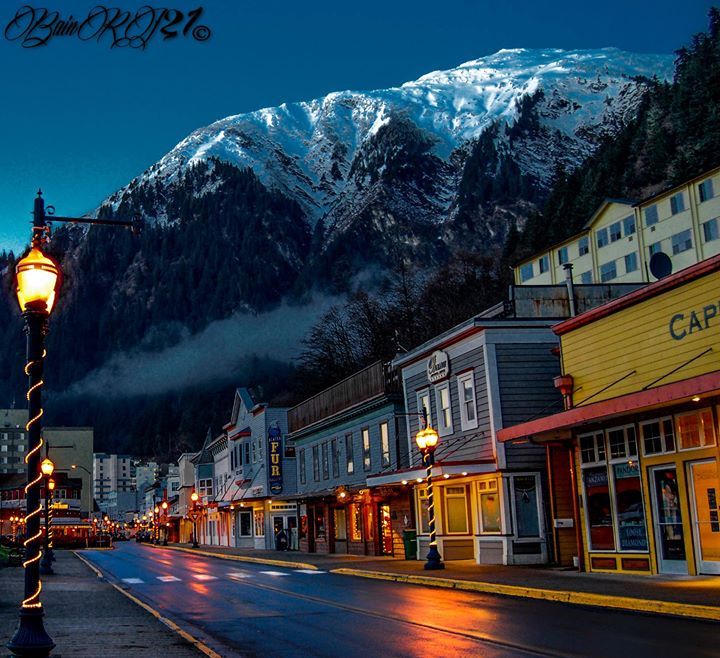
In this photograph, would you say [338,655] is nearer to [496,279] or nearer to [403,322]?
[403,322]

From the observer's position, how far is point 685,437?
20.9m

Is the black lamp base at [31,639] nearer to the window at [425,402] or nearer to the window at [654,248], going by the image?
the window at [425,402]

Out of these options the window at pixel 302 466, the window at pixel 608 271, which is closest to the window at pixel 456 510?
the window at pixel 302 466

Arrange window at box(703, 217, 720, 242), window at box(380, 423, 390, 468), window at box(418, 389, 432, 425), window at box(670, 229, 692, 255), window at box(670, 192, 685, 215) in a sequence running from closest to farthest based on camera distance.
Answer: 1. window at box(418, 389, 432, 425)
2. window at box(380, 423, 390, 468)
3. window at box(703, 217, 720, 242)
4. window at box(670, 229, 692, 255)
5. window at box(670, 192, 685, 215)

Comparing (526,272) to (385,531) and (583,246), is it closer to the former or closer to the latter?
(583,246)

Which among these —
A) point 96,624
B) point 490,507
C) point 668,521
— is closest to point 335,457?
point 490,507

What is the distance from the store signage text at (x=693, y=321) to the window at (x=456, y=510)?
13.3 meters

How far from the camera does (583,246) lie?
83.0 meters

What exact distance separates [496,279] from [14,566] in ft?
199

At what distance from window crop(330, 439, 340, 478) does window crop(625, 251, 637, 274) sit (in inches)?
1506

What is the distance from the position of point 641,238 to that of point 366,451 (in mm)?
41177

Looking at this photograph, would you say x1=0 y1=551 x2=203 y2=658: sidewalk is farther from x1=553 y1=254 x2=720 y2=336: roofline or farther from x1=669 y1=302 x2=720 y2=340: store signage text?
Result: x1=553 y1=254 x2=720 y2=336: roofline

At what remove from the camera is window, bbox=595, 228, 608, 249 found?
3164 inches

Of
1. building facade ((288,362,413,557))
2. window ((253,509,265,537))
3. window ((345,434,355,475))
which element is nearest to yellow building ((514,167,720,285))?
building facade ((288,362,413,557))
